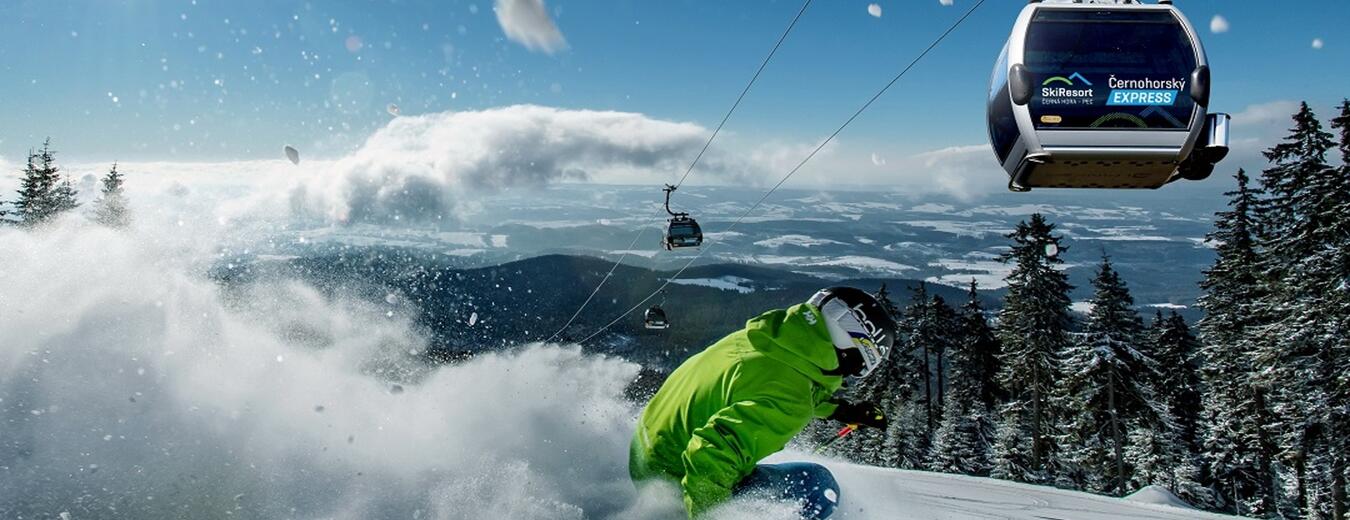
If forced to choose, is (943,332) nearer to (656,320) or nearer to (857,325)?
(656,320)

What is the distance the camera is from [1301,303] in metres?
20.6

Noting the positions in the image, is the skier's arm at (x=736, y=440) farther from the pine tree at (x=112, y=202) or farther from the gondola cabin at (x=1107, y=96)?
the pine tree at (x=112, y=202)

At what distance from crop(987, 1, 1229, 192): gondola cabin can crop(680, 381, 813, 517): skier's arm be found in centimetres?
Answer: 336

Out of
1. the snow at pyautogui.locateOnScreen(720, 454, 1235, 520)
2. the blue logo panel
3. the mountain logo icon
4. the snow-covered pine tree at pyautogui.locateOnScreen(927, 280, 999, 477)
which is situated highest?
the mountain logo icon

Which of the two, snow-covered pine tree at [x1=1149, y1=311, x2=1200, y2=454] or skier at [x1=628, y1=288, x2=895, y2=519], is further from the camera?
snow-covered pine tree at [x1=1149, y1=311, x2=1200, y2=454]

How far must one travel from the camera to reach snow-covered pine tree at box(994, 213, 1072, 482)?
31.3m

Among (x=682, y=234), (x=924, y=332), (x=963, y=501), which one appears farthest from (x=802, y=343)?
(x=924, y=332)

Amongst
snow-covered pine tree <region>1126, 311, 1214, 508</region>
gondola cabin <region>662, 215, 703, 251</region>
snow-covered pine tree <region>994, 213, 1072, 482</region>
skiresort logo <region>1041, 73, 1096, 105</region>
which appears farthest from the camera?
snow-covered pine tree <region>994, 213, 1072, 482</region>

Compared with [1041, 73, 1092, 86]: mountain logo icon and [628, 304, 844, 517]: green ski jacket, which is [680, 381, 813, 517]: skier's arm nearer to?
[628, 304, 844, 517]: green ski jacket

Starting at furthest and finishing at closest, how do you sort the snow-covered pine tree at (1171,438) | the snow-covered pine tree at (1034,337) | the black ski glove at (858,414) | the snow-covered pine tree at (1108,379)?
the snow-covered pine tree at (1034,337), the snow-covered pine tree at (1171,438), the snow-covered pine tree at (1108,379), the black ski glove at (858,414)

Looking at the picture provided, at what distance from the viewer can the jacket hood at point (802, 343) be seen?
3994mm

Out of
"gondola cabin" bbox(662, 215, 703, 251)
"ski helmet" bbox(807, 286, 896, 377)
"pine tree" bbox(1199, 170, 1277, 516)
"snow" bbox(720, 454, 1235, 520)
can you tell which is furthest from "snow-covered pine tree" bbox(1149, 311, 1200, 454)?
"ski helmet" bbox(807, 286, 896, 377)

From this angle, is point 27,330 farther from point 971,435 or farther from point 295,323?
point 971,435

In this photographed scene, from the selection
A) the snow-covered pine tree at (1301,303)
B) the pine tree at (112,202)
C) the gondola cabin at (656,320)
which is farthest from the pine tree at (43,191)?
the snow-covered pine tree at (1301,303)
